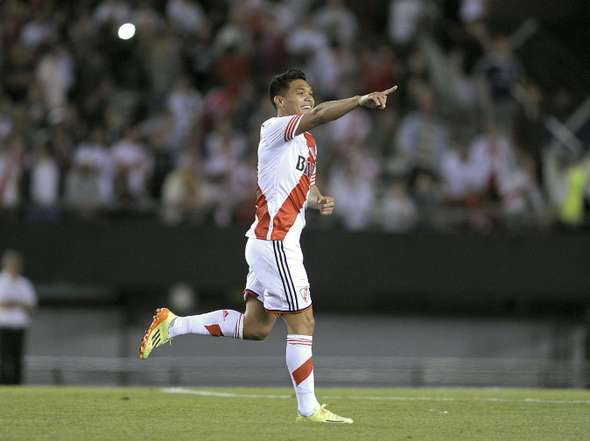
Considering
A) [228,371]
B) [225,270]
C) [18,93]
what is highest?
[18,93]

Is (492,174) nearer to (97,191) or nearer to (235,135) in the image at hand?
(235,135)

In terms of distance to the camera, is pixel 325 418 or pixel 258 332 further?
pixel 258 332

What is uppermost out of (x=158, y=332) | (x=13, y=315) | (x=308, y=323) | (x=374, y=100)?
(x=374, y=100)

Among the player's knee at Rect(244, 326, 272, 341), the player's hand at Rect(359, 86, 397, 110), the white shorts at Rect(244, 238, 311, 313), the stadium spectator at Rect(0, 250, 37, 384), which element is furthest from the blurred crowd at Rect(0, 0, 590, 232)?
the player's hand at Rect(359, 86, 397, 110)

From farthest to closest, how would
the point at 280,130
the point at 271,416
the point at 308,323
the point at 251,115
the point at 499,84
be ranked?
the point at 499,84 → the point at 251,115 → the point at 271,416 → the point at 308,323 → the point at 280,130

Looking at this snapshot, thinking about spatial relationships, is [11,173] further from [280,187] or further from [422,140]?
[280,187]

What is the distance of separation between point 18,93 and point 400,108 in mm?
5611

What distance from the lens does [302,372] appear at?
8.95m

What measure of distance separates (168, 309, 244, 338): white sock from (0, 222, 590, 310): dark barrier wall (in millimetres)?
8271

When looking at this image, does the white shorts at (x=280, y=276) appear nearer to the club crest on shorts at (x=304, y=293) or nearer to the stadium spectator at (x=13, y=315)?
the club crest on shorts at (x=304, y=293)

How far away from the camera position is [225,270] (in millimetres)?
18578

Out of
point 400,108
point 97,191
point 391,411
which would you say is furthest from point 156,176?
point 391,411

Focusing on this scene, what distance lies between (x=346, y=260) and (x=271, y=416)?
9.15 metres

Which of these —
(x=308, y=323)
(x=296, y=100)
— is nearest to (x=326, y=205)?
(x=296, y=100)
